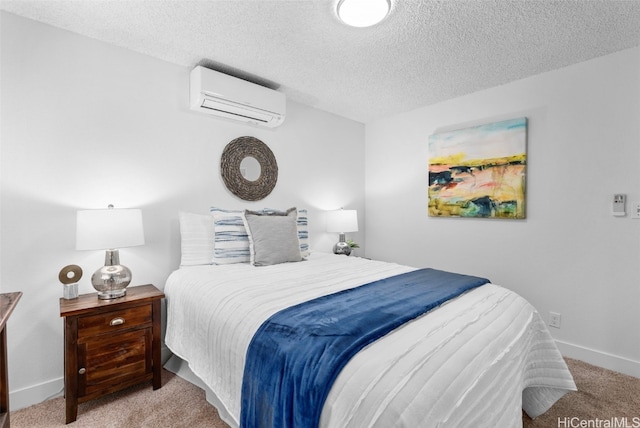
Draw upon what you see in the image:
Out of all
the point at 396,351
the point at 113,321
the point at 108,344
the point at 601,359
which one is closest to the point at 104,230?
the point at 113,321

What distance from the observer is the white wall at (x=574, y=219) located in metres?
2.34

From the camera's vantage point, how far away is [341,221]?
11.7ft

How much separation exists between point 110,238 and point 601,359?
370cm

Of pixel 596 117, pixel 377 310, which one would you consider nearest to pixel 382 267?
pixel 377 310

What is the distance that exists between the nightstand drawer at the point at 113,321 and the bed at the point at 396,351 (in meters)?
0.19

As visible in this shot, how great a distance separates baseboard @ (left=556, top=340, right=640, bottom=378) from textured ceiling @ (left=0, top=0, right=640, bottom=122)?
2.34 metres

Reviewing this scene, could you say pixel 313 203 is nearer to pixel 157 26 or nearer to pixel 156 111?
pixel 156 111

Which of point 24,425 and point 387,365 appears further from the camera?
point 24,425

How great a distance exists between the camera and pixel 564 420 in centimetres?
177

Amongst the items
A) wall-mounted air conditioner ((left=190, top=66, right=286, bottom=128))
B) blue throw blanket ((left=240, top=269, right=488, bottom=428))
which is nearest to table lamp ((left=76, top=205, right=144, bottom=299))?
wall-mounted air conditioner ((left=190, top=66, right=286, bottom=128))

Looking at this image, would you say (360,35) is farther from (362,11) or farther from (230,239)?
(230,239)

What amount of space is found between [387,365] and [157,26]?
7.94 ft

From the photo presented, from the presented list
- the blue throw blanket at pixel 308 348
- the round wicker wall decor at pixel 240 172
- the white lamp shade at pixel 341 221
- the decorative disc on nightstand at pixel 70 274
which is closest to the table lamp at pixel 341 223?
the white lamp shade at pixel 341 221

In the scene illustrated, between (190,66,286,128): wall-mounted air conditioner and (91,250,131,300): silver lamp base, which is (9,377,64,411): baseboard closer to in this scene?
(91,250,131,300): silver lamp base
